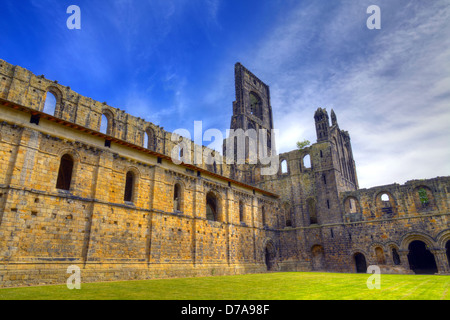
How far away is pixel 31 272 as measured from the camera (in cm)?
1273

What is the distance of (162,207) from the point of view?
64.4 feet

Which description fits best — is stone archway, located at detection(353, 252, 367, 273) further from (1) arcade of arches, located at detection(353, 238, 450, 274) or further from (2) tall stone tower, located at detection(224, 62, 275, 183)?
(2) tall stone tower, located at detection(224, 62, 275, 183)

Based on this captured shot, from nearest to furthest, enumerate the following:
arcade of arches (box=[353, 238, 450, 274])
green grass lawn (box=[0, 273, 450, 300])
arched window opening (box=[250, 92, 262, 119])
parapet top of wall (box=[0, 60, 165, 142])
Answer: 1. green grass lawn (box=[0, 273, 450, 300])
2. parapet top of wall (box=[0, 60, 165, 142])
3. arcade of arches (box=[353, 238, 450, 274])
4. arched window opening (box=[250, 92, 262, 119])

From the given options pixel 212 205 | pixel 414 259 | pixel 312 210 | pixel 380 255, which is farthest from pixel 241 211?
pixel 414 259

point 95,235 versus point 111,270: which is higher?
point 95,235

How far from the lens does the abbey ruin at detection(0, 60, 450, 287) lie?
13.8m

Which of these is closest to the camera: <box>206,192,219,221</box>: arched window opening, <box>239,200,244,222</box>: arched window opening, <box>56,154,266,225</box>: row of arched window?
<box>56,154,266,225</box>: row of arched window

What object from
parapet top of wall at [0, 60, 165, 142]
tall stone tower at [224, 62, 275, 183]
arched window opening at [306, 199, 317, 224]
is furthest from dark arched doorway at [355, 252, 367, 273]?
parapet top of wall at [0, 60, 165, 142]

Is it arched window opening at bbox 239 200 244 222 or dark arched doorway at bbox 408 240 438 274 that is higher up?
arched window opening at bbox 239 200 244 222

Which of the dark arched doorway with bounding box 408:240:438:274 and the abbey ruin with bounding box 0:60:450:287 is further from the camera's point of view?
the dark arched doorway with bounding box 408:240:438:274
